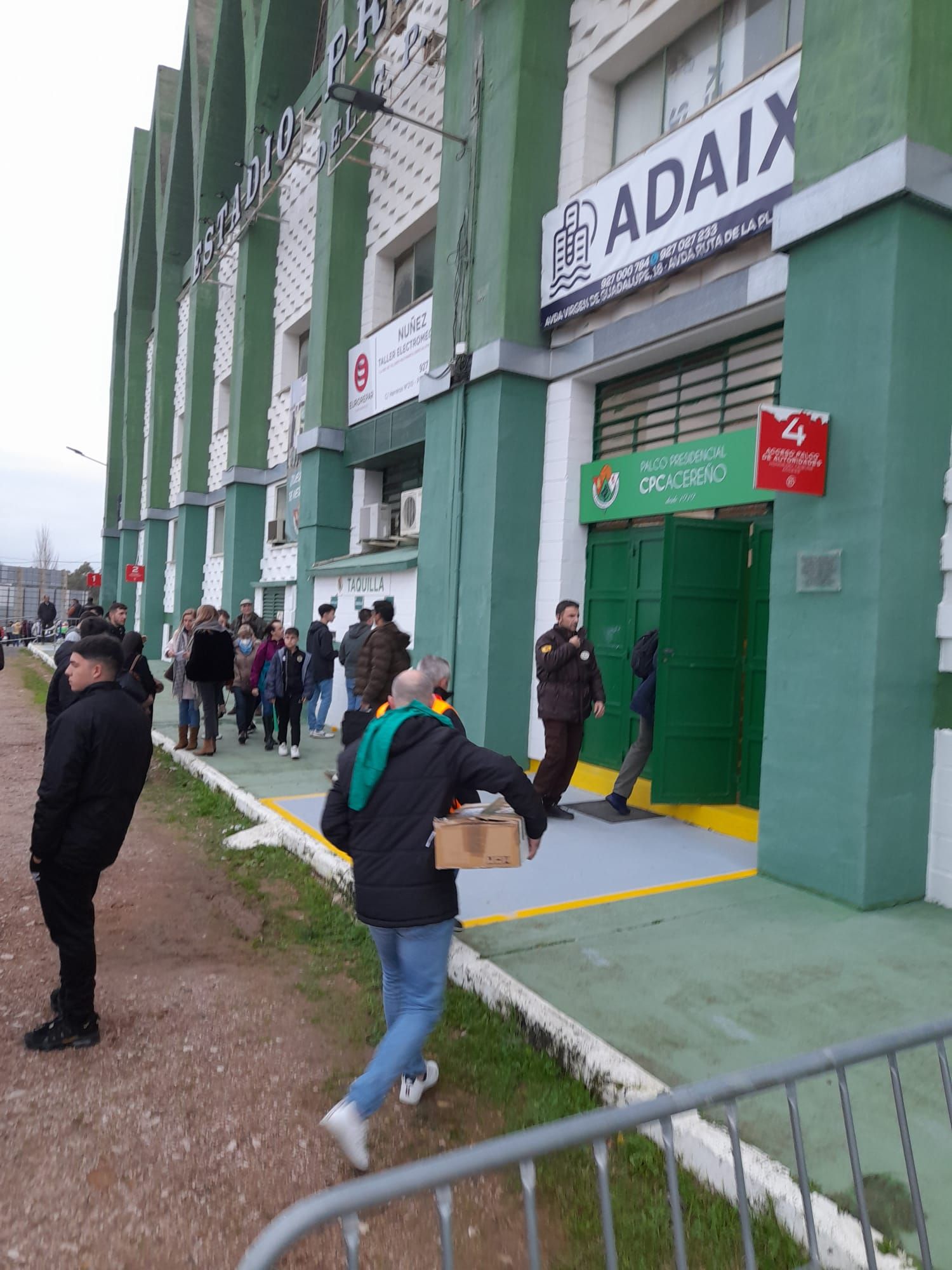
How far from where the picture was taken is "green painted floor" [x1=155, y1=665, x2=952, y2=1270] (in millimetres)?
3029

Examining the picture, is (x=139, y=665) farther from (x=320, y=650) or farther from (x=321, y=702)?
(x=321, y=702)

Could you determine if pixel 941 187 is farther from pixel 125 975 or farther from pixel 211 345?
→ pixel 211 345

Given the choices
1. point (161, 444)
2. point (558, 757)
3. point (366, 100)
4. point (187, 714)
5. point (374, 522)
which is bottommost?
point (187, 714)

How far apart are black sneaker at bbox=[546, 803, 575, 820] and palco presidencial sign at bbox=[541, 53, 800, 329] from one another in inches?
199

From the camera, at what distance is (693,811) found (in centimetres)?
Answer: 776

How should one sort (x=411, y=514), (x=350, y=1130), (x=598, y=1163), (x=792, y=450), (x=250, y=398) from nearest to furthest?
(x=598, y=1163) → (x=350, y=1130) → (x=792, y=450) → (x=411, y=514) → (x=250, y=398)

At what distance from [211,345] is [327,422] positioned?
1033 centimetres

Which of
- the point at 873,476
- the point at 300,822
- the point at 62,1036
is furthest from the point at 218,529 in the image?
the point at 62,1036

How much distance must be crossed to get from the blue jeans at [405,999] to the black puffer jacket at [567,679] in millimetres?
3951

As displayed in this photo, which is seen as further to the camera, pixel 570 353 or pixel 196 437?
pixel 196 437

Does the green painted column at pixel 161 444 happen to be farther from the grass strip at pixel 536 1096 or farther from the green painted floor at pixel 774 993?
the green painted floor at pixel 774 993

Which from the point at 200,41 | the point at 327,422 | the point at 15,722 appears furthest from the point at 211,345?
the point at 15,722

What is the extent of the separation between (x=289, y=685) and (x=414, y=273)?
23.3 feet

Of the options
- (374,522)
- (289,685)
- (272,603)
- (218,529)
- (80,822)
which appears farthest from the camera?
(218,529)
